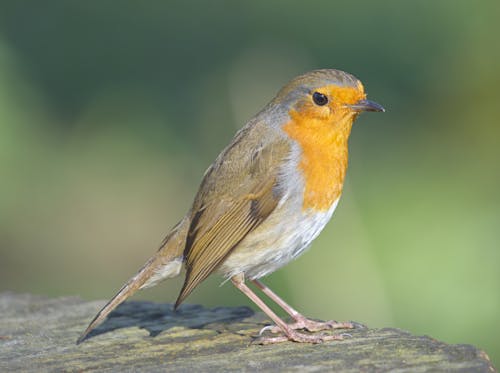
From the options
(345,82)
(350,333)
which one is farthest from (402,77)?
(350,333)

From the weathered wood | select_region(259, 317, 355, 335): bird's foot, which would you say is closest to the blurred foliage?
select_region(259, 317, 355, 335): bird's foot

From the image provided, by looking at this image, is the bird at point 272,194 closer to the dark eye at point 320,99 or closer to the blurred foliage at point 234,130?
the dark eye at point 320,99

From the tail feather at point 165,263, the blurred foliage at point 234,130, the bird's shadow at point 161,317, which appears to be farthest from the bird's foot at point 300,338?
the blurred foliage at point 234,130

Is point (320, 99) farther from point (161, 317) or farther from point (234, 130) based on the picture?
point (234, 130)

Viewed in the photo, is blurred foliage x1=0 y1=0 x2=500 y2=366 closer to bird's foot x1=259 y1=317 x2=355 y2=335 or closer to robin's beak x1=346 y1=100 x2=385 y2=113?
bird's foot x1=259 y1=317 x2=355 y2=335

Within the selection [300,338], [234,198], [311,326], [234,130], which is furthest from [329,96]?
[234,130]
